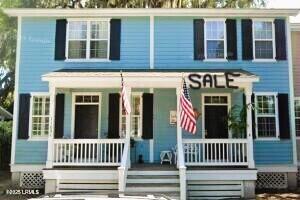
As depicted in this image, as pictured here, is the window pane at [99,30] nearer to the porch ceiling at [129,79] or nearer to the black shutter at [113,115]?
the black shutter at [113,115]

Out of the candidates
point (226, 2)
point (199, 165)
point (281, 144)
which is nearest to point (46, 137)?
point (199, 165)

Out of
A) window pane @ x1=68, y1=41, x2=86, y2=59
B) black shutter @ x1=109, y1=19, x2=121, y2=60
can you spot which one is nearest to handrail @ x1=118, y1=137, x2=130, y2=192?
black shutter @ x1=109, y1=19, x2=121, y2=60

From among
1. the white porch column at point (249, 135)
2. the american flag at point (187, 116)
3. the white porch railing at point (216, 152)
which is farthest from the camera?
the white porch railing at point (216, 152)

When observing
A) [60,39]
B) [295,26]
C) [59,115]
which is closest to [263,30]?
[295,26]

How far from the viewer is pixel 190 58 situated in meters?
16.4

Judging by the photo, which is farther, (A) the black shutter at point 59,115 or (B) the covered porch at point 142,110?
(A) the black shutter at point 59,115

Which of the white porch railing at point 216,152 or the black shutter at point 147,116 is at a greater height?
the black shutter at point 147,116

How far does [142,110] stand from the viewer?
52.4 feet

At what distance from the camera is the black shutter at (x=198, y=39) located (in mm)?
16359

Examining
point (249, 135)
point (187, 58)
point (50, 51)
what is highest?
point (50, 51)

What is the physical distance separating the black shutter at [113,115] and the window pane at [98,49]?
1.68 m

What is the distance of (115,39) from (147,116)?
127 inches

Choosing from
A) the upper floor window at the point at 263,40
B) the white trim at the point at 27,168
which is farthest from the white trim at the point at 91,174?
the upper floor window at the point at 263,40

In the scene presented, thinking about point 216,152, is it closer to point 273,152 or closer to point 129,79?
point 273,152
